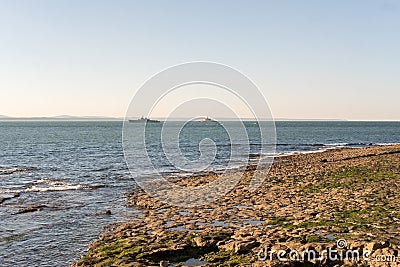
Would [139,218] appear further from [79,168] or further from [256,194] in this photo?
[79,168]

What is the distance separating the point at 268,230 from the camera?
58.2 feet

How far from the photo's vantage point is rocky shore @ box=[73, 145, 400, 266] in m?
14.3

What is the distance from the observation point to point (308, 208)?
2208 cm

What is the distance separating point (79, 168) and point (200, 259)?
41.2 meters

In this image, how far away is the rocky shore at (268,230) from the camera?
46.9 feet

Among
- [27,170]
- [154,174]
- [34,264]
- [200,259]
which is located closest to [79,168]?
[27,170]
